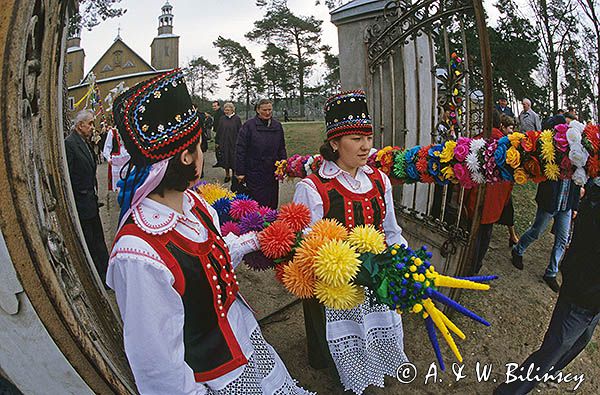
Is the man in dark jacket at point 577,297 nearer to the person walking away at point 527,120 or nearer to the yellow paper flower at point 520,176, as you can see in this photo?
the yellow paper flower at point 520,176

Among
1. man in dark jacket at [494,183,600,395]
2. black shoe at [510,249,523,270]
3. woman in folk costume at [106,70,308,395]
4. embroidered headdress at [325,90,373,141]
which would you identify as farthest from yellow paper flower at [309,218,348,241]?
black shoe at [510,249,523,270]

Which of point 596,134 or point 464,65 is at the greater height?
point 464,65

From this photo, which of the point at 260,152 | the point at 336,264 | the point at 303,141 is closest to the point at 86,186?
the point at 336,264

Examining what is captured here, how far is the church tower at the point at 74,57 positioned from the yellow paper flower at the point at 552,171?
2.46 metres

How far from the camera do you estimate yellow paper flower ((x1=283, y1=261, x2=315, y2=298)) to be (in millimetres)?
1774

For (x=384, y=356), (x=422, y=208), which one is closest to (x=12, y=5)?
(x=384, y=356)

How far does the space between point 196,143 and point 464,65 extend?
2864mm

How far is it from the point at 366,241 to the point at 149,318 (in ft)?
3.11

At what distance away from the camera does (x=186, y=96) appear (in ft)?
4.86

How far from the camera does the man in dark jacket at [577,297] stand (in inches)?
92.6

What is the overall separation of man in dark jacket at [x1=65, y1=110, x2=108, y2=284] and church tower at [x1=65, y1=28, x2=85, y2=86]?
0.72 metres

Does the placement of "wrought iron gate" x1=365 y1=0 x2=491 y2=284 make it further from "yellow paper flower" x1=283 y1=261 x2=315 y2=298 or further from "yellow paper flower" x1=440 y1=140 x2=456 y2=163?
"yellow paper flower" x1=283 y1=261 x2=315 y2=298

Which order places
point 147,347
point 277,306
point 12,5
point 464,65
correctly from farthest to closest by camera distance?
point 277,306 → point 464,65 → point 147,347 → point 12,5

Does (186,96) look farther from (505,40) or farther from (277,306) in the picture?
(505,40)
